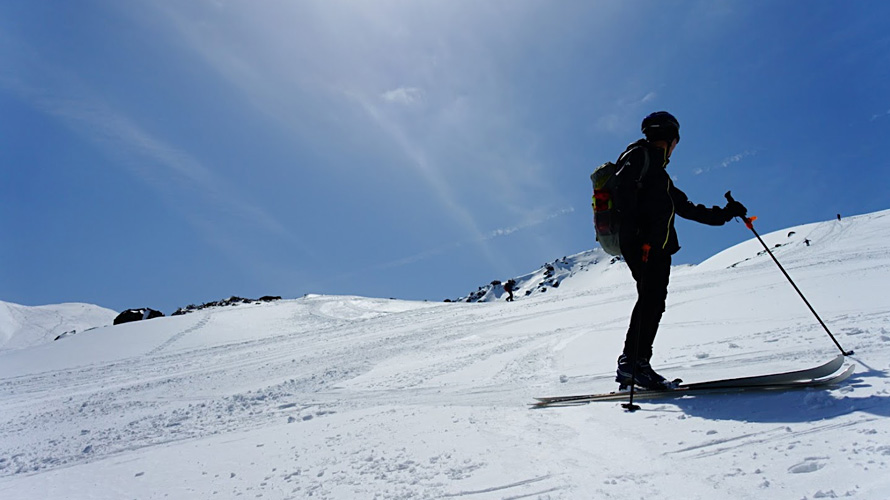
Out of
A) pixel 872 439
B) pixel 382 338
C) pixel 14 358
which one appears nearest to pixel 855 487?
pixel 872 439

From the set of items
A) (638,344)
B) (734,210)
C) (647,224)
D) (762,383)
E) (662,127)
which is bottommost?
(762,383)

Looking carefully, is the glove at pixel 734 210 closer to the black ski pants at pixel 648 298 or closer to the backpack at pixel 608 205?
the black ski pants at pixel 648 298

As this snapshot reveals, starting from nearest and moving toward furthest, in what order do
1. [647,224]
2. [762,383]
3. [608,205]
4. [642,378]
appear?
1. [762,383]
2. [642,378]
3. [647,224]
4. [608,205]

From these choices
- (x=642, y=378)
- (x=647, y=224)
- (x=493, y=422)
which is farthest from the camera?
(x=647, y=224)

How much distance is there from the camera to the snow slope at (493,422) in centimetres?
211

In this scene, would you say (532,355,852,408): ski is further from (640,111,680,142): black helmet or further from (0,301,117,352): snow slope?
(0,301,117,352): snow slope

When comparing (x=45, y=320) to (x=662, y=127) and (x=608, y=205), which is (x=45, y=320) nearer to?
(x=608, y=205)

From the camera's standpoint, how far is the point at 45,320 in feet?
234

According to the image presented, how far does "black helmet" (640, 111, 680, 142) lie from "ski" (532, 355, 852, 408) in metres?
2.11

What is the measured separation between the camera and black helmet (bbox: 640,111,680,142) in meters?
4.12

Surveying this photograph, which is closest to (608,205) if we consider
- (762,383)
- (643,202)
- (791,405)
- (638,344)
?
(643,202)

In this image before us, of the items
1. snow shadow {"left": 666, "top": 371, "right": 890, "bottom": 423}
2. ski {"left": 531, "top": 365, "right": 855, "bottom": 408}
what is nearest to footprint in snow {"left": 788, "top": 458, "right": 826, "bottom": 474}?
snow shadow {"left": 666, "top": 371, "right": 890, "bottom": 423}

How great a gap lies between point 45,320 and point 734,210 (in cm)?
9317

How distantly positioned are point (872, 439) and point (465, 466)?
1.83 m
